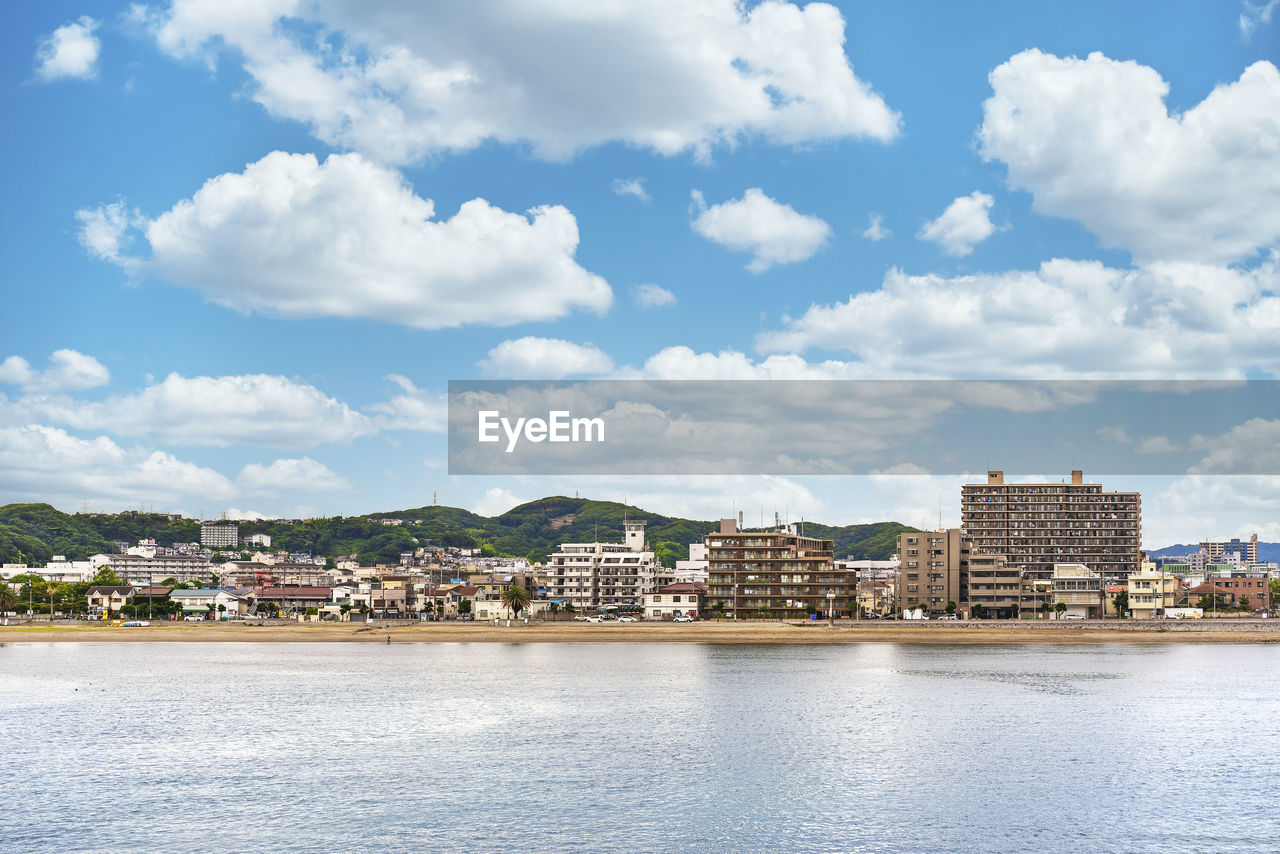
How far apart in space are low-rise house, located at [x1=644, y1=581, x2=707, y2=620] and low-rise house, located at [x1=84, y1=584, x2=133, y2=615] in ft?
256

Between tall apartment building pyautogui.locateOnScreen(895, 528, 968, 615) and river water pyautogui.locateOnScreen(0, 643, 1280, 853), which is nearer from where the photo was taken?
river water pyautogui.locateOnScreen(0, 643, 1280, 853)

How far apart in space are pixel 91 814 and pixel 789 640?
292 feet

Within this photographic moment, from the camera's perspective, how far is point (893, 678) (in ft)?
249

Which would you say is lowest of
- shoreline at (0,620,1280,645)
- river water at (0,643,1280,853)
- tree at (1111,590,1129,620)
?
shoreline at (0,620,1280,645)

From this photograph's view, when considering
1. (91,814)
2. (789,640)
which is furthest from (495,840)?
(789,640)

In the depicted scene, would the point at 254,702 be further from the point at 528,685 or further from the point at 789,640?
the point at 789,640

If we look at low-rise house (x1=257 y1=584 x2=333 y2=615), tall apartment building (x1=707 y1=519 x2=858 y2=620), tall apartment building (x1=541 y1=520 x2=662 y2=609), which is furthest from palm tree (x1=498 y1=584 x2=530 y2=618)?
low-rise house (x1=257 y1=584 x2=333 y2=615)

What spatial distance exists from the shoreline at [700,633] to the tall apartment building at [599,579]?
77.1ft

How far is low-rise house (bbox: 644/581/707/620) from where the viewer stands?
143500mm

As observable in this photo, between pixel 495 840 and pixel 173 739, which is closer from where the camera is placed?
pixel 495 840

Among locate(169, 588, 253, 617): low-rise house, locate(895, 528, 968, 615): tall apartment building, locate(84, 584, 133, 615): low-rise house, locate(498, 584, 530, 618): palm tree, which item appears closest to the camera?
locate(498, 584, 530, 618): palm tree

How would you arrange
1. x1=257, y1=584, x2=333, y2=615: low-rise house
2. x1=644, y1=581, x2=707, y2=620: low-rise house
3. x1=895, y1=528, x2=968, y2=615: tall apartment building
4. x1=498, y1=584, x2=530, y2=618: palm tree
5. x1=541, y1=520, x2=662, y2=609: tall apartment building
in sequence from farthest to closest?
1. x1=257, y1=584, x2=333, y2=615: low-rise house
2. x1=541, y1=520, x2=662, y2=609: tall apartment building
3. x1=895, y1=528, x2=968, y2=615: tall apartment building
4. x1=644, y1=581, x2=707, y2=620: low-rise house
5. x1=498, y1=584, x2=530, y2=618: palm tree

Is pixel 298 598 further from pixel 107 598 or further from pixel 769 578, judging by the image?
pixel 769 578

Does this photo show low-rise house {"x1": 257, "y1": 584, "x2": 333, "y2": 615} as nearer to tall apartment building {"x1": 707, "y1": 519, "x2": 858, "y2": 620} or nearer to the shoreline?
the shoreline
